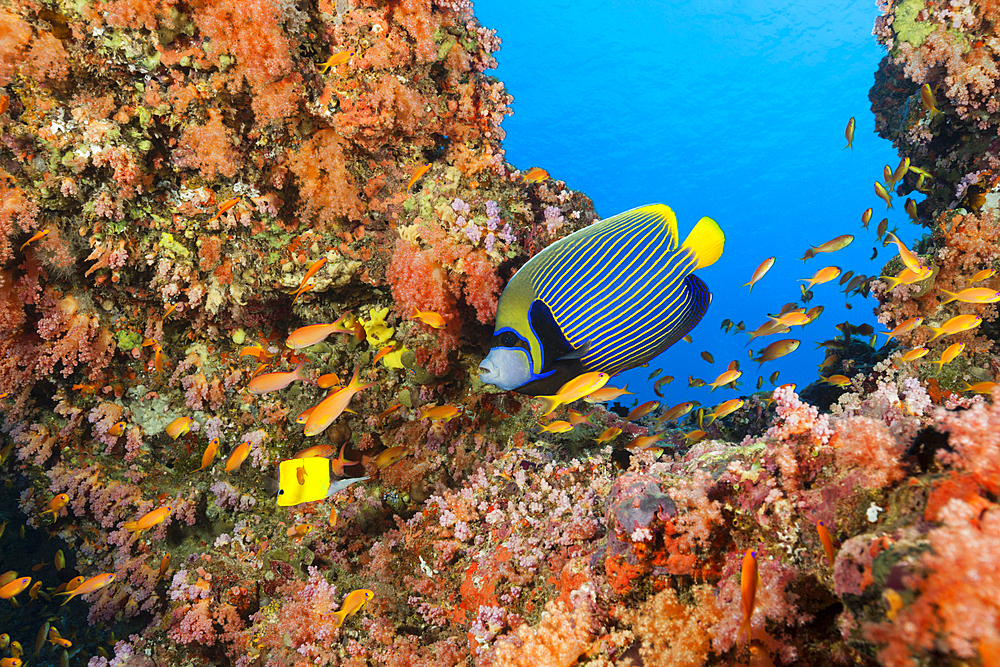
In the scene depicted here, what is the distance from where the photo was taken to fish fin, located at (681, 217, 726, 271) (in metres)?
2.19

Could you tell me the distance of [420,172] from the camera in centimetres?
341

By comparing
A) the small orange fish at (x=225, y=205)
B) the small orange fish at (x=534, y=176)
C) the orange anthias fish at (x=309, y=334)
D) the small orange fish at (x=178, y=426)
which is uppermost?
the small orange fish at (x=534, y=176)

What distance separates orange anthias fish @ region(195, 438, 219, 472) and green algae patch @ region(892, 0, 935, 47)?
8318mm

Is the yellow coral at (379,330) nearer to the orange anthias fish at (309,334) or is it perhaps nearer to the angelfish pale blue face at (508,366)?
the orange anthias fish at (309,334)

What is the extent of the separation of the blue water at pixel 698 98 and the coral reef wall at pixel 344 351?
32.6m

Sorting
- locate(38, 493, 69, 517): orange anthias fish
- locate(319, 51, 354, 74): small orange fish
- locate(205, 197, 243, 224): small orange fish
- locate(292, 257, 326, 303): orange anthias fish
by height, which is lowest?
locate(38, 493, 69, 517): orange anthias fish

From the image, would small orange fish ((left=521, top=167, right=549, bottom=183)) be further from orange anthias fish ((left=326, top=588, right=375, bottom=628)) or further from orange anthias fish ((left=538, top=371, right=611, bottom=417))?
orange anthias fish ((left=326, top=588, right=375, bottom=628))

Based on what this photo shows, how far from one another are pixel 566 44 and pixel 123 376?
1717 inches

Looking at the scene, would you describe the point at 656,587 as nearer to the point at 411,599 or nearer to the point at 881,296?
the point at 411,599

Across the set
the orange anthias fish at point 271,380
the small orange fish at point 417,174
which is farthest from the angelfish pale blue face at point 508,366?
the small orange fish at point 417,174

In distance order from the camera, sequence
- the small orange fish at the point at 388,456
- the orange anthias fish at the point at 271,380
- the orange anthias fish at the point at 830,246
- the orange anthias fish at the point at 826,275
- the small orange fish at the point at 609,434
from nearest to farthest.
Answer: the orange anthias fish at the point at 271,380, the small orange fish at the point at 388,456, the small orange fish at the point at 609,434, the orange anthias fish at the point at 826,275, the orange anthias fish at the point at 830,246

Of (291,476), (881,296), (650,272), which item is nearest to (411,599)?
(291,476)

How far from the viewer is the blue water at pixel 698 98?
35.9 meters

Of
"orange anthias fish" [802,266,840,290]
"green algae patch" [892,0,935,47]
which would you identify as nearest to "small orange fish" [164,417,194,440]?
"orange anthias fish" [802,266,840,290]
